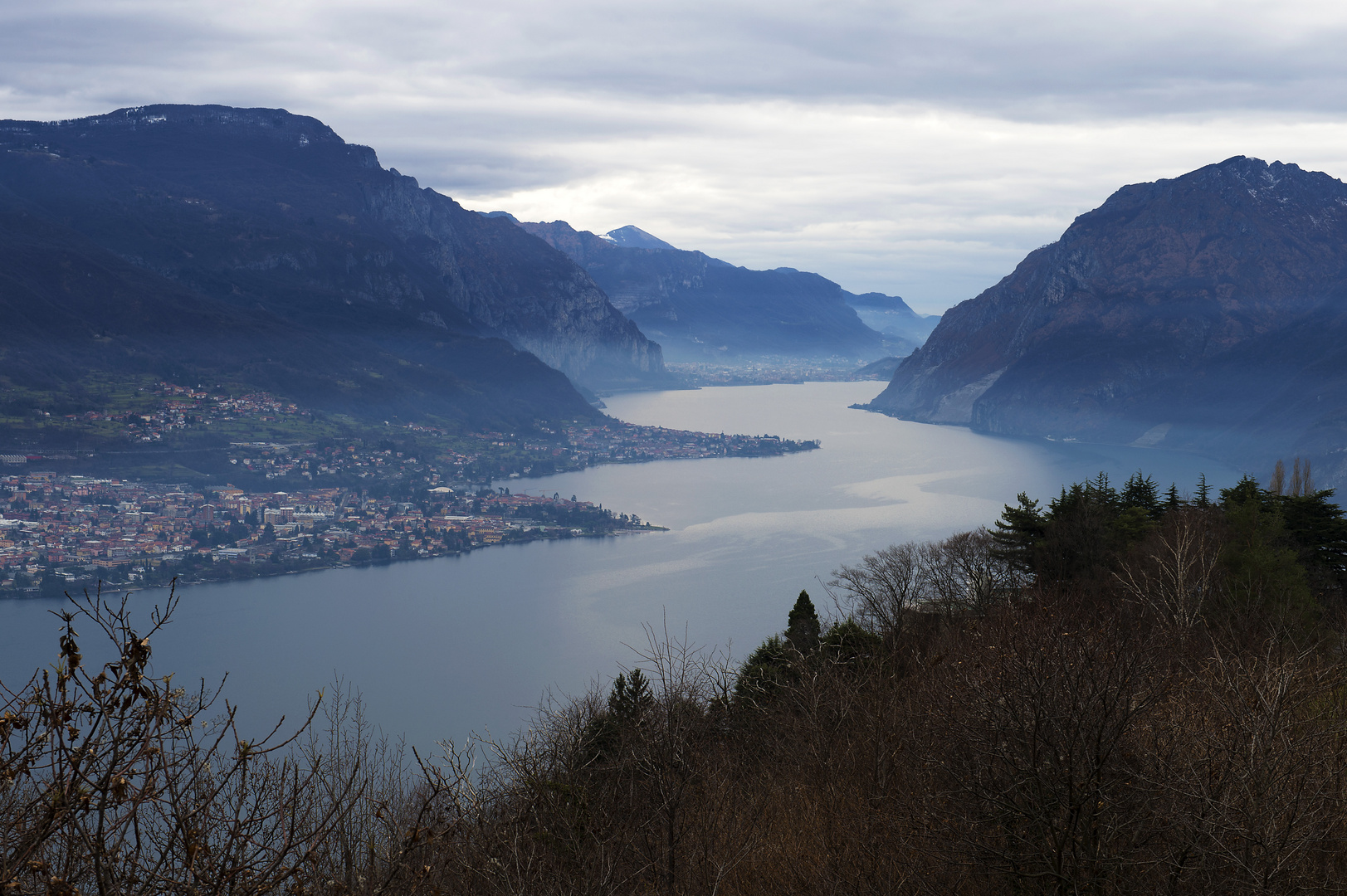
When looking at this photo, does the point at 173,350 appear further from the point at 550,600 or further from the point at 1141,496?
the point at 1141,496

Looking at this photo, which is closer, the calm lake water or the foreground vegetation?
the foreground vegetation

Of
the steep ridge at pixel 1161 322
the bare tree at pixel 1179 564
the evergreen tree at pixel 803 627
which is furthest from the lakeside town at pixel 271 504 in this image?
the steep ridge at pixel 1161 322

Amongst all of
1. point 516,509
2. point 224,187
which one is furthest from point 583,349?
point 516,509

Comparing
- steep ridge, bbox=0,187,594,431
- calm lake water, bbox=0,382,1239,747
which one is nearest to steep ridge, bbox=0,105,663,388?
steep ridge, bbox=0,187,594,431

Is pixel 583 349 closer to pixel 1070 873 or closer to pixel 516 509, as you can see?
pixel 516 509

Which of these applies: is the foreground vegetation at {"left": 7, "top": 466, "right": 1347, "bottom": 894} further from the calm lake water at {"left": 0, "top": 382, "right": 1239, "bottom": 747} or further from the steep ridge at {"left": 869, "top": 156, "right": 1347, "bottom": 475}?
the steep ridge at {"left": 869, "top": 156, "right": 1347, "bottom": 475}
